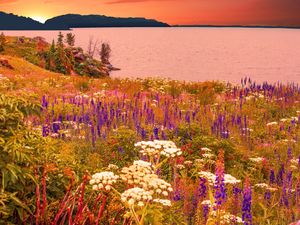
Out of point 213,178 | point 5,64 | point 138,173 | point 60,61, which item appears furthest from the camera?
point 60,61

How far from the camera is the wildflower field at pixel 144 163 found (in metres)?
3.19

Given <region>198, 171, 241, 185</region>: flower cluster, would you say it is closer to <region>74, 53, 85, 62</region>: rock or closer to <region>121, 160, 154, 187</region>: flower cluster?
<region>121, 160, 154, 187</region>: flower cluster

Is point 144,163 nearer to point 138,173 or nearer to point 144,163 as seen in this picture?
point 144,163

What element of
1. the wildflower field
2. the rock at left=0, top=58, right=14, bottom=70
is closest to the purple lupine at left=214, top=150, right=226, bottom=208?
the wildflower field

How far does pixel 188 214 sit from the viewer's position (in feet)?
18.2

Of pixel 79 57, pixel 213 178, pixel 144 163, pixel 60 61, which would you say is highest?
pixel 144 163

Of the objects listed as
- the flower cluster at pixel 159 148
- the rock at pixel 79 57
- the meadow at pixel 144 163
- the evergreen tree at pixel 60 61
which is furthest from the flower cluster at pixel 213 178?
the rock at pixel 79 57

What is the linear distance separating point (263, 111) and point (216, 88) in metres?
7.18

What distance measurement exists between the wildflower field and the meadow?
0.01 metres

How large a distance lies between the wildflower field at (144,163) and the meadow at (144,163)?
0.05 feet

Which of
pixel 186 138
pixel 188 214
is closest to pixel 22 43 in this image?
pixel 186 138

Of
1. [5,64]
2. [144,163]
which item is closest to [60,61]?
[5,64]

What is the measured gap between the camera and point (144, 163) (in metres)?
3.40

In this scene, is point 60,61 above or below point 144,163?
below
